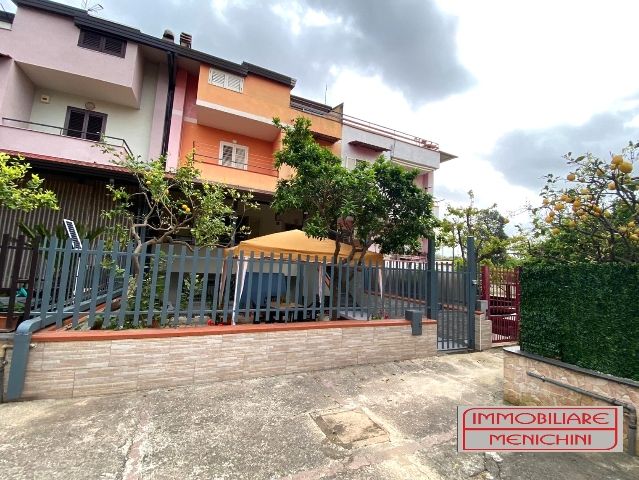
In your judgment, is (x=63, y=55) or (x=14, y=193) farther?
(x=63, y=55)

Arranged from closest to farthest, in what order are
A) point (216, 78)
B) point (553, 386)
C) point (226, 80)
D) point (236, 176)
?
point (553, 386), point (236, 176), point (216, 78), point (226, 80)

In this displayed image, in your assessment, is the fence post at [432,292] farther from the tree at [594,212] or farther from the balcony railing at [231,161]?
the balcony railing at [231,161]

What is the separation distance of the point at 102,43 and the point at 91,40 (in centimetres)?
32

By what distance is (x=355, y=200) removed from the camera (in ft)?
18.9

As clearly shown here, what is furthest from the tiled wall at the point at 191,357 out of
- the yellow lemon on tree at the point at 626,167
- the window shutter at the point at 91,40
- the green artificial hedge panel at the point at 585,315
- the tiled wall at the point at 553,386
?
the window shutter at the point at 91,40

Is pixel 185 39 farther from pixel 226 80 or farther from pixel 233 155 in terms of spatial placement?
pixel 233 155

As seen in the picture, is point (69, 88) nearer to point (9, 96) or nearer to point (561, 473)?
point (9, 96)

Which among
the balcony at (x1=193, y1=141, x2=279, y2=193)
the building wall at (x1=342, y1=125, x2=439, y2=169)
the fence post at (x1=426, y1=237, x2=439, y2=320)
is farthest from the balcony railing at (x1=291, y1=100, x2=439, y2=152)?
the fence post at (x1=426, y1=237, x2=439, y2=320)

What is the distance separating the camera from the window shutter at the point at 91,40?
31.0 ft

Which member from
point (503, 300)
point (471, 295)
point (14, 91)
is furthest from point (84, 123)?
point (503, 300)

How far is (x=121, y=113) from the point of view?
34.0 feet

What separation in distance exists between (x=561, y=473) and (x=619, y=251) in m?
2.80

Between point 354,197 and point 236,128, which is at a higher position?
point 236,128

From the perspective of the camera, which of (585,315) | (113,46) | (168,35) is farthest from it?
(168,35)
